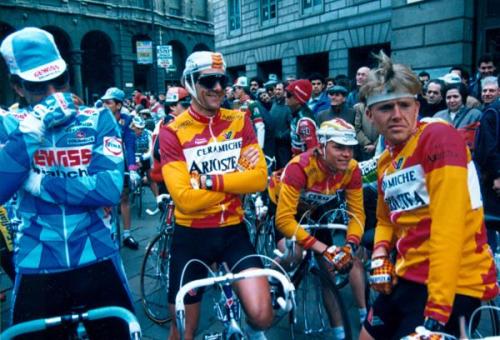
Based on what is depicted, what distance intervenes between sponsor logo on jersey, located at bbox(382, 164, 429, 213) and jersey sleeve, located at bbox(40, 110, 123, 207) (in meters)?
1.37

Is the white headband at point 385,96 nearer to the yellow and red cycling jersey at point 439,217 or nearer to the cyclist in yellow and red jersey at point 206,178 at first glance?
the yellow and red cycling jersey at point 439,217

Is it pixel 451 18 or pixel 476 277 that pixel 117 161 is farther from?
pixel 451 18

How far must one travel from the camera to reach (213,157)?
2.91 meters

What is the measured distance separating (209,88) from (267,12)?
2104cm

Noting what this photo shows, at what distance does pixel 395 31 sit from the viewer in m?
12.7

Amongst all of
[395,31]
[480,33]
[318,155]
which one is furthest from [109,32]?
[318,155]

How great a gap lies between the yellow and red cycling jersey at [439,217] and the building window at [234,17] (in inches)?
954

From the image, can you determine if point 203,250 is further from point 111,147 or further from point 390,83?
point 390,83

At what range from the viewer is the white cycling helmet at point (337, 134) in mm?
3326

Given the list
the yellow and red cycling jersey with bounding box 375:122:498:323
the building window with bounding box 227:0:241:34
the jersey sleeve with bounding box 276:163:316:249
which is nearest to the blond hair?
the yellow and red cycling jersey with bounding box 375:122:498:323

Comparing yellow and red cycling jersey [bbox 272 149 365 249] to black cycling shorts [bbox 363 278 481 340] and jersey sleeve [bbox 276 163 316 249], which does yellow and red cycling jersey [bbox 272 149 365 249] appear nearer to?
jersey sleeve [bbox 276 163 316 249]

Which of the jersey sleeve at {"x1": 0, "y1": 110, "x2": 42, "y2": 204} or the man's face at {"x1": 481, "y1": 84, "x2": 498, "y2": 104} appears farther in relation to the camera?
the man's face at {"x1": 481, "y1": 84, "x2": 498, "y2": 104}

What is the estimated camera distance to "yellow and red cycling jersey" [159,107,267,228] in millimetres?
2729

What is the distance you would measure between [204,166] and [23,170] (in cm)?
118
